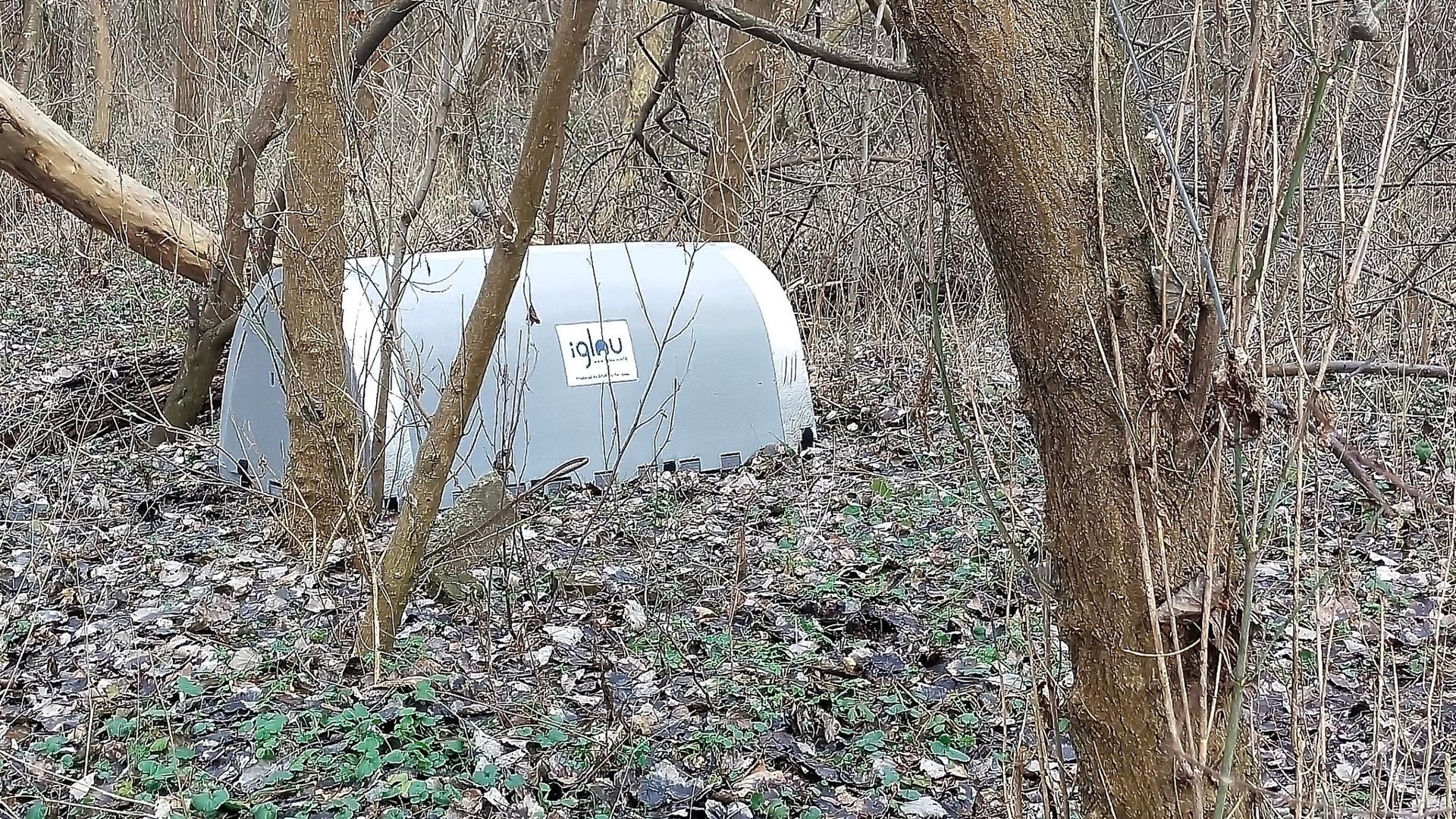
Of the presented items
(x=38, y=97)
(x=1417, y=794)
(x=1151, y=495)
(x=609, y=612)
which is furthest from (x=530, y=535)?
(x=38, y=97)

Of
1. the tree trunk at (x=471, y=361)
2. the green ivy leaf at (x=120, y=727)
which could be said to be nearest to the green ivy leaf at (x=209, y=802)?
the green ivy leaf at (x=120, y=727)

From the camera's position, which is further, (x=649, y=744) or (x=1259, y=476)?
(x=649, y=744)

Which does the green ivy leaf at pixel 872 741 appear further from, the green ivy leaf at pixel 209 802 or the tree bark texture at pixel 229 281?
the tree bark texture at pixel 229 281

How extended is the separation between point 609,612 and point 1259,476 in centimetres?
307

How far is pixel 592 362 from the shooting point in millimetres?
5949

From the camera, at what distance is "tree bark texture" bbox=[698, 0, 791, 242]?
25.3ft

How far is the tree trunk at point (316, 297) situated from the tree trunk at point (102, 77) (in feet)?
29.6

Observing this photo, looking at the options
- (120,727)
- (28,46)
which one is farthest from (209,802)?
(28,46)

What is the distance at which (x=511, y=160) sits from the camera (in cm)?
853

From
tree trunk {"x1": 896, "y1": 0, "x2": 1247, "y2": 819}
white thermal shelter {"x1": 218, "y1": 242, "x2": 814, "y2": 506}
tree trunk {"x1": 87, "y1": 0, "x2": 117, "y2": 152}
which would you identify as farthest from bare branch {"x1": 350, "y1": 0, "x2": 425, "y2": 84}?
tree trunk {"x1": 87, "y1": 0, "x2": 117, "y2": 152}

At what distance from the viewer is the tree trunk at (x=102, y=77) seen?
12.7 meters

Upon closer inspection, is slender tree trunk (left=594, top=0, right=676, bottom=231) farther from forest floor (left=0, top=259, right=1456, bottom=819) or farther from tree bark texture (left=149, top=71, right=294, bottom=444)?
forest floor (left=0, top=259, right=1456, bottom=819)

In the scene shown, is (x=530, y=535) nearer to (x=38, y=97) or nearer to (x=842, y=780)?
(x=842, y=780)

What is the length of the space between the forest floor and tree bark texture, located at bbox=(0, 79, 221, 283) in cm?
124
